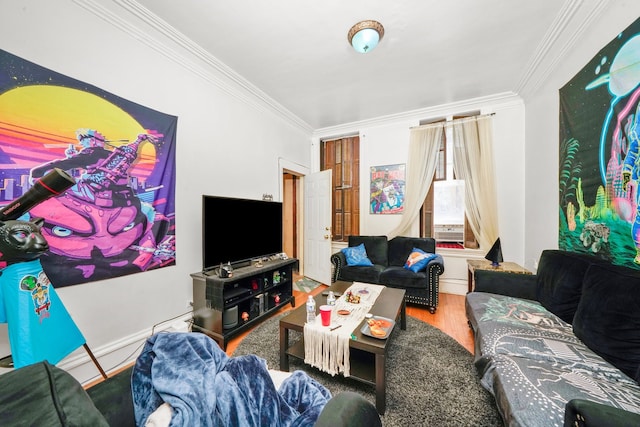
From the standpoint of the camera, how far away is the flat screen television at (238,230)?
242cm

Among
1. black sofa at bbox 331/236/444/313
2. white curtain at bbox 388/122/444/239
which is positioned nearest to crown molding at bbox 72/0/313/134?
white curtain at bbox 388/122/444/239

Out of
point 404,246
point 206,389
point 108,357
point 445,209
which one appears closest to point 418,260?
point 404,246

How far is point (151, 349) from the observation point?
0.85 meters

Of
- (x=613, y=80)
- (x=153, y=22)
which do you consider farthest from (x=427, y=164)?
(x=153, y=22)

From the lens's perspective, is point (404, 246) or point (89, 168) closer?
point (89, 168)

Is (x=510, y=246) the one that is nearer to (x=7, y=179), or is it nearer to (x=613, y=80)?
(x=613, y=80)

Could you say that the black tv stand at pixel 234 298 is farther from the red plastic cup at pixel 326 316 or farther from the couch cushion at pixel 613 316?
the couch cushion at pixel 613 316

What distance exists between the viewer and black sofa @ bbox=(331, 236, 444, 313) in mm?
3039

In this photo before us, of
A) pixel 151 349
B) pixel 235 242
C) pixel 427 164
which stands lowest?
pixel 151 349

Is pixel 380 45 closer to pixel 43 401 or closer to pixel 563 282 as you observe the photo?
pixel 563 282

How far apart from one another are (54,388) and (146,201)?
1899mm

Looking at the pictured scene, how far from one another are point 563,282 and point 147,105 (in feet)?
12.0

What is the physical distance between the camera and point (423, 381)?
5.76 ft

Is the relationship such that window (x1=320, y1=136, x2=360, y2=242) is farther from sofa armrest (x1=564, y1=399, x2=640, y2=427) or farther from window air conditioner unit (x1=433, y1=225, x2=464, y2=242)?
sofa armrest (x1=564, y1=399, x2=640, y2=427)
